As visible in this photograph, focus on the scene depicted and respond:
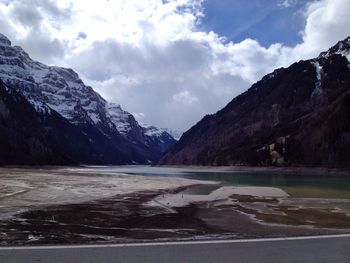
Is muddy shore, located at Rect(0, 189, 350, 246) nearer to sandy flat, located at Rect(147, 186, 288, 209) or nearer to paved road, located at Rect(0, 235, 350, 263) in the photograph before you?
paved road, located at Rect(0, 235, 350, 263)

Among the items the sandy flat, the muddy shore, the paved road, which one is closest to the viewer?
the paved road

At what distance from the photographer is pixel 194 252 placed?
14.4 metres

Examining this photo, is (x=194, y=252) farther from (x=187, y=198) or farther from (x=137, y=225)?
(x=187, y=198)

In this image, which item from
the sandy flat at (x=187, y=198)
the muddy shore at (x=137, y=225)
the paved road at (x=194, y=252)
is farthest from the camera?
the sandy flat at (x=187, y=198)

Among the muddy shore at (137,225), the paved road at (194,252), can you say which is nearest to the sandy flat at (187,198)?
the muddy shore at (137,225)

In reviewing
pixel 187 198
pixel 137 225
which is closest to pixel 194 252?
pixel 137 225

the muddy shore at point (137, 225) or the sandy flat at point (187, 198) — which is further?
the sandy flat at point (187, 198)

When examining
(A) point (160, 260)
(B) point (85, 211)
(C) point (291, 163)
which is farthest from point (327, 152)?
(A) point (160, 260)

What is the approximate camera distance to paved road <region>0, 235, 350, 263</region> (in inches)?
521

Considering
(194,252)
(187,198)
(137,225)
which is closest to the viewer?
(194,252)

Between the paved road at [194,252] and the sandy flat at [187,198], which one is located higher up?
the sandy flat at [187,198]

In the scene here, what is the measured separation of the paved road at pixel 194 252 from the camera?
43.4ft

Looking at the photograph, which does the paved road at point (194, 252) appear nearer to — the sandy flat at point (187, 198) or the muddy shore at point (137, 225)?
the muddy shore at point (137, 225)

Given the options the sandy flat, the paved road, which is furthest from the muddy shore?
the sandy flat
